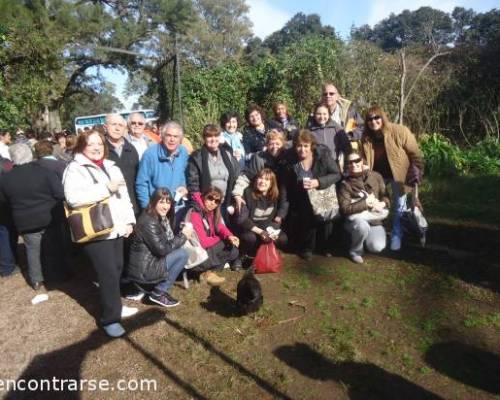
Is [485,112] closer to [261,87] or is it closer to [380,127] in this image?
[261,87]

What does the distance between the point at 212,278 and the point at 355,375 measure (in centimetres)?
216

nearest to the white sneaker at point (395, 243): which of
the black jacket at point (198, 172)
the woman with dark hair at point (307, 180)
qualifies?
the woman with dark hair at point (307, 180)

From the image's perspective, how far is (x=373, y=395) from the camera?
2752 millimetres

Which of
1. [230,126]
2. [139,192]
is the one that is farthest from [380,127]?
[139,192]

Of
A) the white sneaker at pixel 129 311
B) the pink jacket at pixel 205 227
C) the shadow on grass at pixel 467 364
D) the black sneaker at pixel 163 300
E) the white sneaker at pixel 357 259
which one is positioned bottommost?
the white sneaker at pixel 129 311

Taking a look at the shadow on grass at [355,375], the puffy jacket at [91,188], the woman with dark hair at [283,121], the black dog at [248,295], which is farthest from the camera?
the woman with dark hair at [283,121]

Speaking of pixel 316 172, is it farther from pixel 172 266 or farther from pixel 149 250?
pixel 149 250

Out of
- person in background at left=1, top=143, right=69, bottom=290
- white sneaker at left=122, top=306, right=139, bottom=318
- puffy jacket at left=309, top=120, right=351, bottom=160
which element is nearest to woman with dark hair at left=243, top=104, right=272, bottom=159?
puffy jacket at left=309, top=120, right=351, bottom=160

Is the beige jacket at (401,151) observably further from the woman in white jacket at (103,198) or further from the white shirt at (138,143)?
the woman in white jacket at (103,198)

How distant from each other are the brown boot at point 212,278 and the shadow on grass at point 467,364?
235 cm

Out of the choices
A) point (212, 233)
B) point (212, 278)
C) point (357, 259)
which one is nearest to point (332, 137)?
point (357, 259)

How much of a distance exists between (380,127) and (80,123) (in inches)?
542

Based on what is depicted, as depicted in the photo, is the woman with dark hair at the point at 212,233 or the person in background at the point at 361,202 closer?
the woman with dark hair at the point at 212,233

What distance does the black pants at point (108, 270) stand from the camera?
3.45 m
